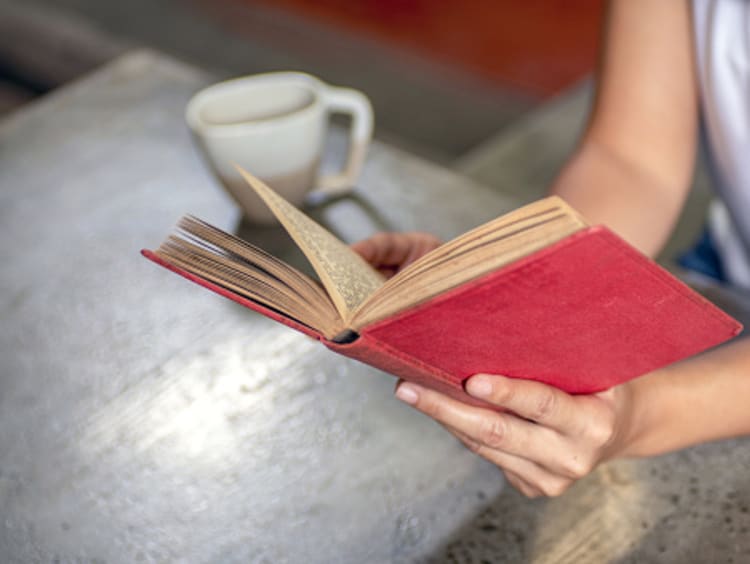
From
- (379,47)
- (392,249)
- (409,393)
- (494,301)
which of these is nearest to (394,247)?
(392,249)

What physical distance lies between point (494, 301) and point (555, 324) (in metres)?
0.06

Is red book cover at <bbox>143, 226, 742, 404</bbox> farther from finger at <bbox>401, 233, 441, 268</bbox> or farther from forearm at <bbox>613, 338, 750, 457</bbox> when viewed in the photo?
finger at <bbox>401, 233, 441, 268</bbox>

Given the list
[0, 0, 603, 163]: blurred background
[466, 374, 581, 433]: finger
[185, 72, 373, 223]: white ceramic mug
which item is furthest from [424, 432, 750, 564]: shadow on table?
[0, 0, 603, 163]: blurred background

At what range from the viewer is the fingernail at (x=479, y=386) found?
550mm

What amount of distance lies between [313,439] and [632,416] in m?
0.27

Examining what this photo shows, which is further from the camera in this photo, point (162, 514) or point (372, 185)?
point (372, 185)

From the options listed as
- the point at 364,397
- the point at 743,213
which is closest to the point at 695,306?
the point at 364,397

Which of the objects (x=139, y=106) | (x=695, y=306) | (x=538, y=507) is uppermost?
(x=695, y=306)

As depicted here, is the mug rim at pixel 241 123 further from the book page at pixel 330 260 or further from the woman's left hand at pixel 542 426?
the woman's left hand at pixel 542 426

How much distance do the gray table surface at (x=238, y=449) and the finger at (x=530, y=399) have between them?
0.13 m

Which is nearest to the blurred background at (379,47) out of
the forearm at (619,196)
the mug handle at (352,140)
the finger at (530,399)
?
the mug handle at (352,140)

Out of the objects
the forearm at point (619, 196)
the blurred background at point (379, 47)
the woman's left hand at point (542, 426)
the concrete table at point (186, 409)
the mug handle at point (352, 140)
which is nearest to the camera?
the woman's left hand at point (542, 426)

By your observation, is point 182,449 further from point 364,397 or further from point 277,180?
point 277,180

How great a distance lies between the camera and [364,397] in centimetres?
79
